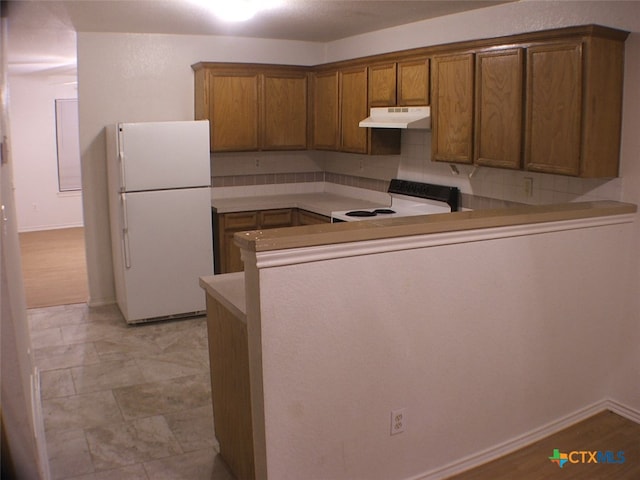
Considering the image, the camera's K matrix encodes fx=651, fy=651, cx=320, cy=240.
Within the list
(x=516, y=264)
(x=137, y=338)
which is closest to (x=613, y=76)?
(x=516, y=264)

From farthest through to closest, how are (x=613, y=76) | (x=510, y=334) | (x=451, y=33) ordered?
(x=451, y=33)
(x=613, y=76)
(x=510, y=334)

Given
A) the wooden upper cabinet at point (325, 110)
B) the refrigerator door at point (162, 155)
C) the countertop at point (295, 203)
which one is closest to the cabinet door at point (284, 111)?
the wooden upper cabinet at point (325, 110)

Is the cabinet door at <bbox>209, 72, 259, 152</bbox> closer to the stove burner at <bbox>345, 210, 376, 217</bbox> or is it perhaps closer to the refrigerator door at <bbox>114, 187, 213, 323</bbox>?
the refrigerator door at <bbox>114, 187, 213, 323</bbox>

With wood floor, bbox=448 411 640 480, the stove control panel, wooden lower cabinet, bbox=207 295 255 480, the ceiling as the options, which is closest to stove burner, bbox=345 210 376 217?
the stove control panel

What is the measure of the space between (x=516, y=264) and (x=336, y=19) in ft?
8.56

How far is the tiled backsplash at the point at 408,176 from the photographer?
3848mm

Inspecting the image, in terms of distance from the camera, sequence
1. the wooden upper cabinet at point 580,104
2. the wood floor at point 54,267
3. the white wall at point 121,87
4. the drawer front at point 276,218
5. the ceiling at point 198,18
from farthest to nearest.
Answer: the wood floor at point 54,267, the drawer front at point 276,218, the white wall at point 121,87, the ceiling at point 198,18, the wooden upper cabinet at point 580,104

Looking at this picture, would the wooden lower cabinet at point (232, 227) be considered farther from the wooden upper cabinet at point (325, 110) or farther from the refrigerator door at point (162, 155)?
the wooden upper cabinet at point (325, 110)

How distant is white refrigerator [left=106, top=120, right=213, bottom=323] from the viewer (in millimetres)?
5027

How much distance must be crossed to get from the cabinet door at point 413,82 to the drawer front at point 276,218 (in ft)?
5.11

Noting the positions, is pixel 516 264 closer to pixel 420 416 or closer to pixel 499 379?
pixel 499 379

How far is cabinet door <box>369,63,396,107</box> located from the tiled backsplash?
0.38 m

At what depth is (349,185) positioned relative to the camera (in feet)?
20.1

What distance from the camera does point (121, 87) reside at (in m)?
5.50
